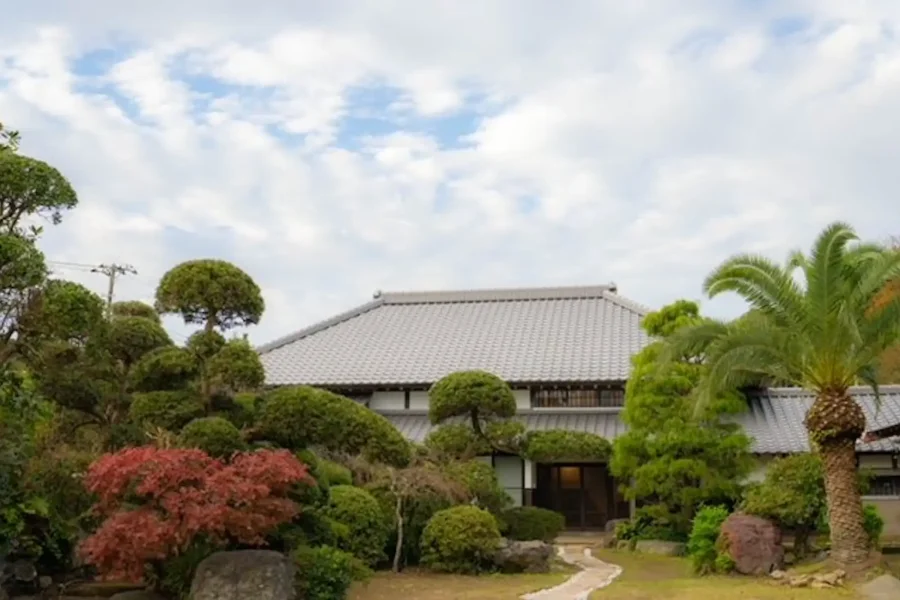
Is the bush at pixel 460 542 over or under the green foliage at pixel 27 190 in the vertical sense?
under

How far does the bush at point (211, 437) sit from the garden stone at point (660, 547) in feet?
39.3

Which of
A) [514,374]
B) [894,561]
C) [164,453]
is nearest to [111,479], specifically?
[164,453]

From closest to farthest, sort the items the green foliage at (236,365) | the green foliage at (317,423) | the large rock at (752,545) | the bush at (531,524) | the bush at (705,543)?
1. the green foliage at (236,365)
2. the green foliage at (317,423)
3. the large rock at (752,545)
4. the bush at (705,543)
5. the bush at (531,524)

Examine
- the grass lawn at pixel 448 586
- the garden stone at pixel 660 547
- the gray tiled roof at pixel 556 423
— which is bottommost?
the grass lawn at pixel 448 586

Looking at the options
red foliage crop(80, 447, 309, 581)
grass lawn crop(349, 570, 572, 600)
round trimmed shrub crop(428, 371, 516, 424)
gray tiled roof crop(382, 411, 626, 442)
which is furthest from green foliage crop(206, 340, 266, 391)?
gray tiled roof crop(382, 411, 626, 442)

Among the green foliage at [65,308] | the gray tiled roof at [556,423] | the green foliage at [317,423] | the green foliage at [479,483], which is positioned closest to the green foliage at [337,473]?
the green foliage at [479,483]

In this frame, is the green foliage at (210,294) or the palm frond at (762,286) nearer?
the green foliage at (210,294)

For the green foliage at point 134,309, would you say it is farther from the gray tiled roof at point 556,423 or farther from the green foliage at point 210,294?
the gray tiled roof at point 556,423

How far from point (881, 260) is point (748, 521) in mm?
5121

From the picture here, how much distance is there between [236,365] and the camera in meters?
13.6

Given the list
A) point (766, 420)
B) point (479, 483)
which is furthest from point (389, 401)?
point (766, 420)

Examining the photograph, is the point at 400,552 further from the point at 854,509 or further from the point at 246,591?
the point at 854,509

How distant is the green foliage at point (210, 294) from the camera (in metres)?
13.6

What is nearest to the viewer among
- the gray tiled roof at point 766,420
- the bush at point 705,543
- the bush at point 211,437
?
the bush at point 211,437
